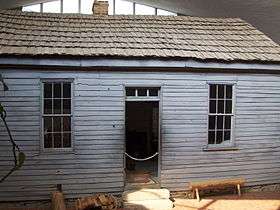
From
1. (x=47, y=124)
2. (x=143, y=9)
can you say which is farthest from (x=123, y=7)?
(x=47, y=124)

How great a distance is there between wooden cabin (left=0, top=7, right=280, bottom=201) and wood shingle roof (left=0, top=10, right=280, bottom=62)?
39mm

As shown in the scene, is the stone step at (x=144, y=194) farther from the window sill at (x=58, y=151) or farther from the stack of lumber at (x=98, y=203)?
the window sill at (x=58, y=151)

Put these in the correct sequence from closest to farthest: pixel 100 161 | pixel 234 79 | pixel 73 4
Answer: pixel 100 161
pixel 234 79
pixel 73 4

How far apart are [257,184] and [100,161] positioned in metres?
5.82

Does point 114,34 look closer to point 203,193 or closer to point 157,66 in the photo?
point 157,66

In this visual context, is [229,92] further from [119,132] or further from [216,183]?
[119,132]

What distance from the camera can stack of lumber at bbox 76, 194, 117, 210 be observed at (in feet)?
31.0

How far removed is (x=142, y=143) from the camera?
16297 mm

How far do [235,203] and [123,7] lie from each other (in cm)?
1889

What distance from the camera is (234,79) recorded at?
11.8 metres

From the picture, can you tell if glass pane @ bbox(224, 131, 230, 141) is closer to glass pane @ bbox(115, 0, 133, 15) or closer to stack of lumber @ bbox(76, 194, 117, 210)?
stack of lumber @ bbox(76, 194, 117, 210)

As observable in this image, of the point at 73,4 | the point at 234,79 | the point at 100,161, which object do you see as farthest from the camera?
the point at 73,4

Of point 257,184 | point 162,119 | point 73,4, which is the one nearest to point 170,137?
point 162,119

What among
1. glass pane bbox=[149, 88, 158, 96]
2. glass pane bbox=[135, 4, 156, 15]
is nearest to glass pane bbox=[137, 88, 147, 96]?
glass pane bbox=[149, 88, 158, 96]
